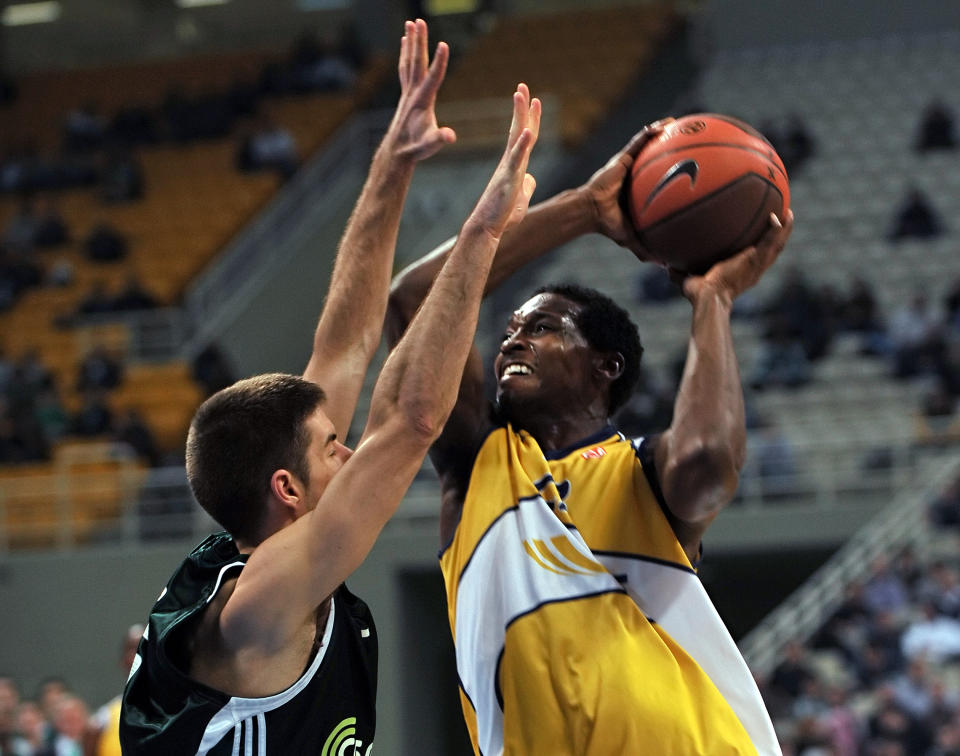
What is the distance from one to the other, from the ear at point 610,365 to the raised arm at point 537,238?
261 mm

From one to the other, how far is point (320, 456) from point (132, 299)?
522 inches

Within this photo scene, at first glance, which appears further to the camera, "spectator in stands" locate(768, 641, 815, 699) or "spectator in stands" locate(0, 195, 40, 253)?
"spectator in stands" locate(0, 195, 40, 253)

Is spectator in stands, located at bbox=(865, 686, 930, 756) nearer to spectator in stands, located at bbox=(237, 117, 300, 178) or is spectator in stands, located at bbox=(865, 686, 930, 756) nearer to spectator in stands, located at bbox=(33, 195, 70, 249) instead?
spectator in stands, located at bbox=(237, 117, 300, 178)

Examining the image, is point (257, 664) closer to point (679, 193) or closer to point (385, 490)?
point (385, 490)

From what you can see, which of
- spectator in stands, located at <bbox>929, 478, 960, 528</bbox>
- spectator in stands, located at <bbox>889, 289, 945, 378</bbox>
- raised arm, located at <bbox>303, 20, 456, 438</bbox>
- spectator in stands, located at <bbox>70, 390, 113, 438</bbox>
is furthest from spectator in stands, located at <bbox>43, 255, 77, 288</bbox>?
raised arm, located at <bbox>303, 20, 456, 438</bbox>

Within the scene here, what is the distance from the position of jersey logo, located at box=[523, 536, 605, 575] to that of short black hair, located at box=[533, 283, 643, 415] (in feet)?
1.76

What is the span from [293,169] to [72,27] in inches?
303

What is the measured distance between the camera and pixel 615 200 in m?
3.53

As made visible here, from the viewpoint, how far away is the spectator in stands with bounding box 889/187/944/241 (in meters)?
15.2

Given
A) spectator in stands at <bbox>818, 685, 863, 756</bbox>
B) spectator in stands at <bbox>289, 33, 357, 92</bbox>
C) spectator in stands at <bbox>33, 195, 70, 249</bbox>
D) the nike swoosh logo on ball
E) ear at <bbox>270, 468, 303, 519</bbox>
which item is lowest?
spectator in stands at <bbox>33, 195, 70, 249</bbox>

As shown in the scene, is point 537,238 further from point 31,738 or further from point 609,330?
point 31,738

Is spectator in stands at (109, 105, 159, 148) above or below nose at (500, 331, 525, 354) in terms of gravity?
below

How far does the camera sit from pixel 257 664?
8.85ft

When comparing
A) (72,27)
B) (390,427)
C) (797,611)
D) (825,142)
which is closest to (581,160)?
(825,142)
